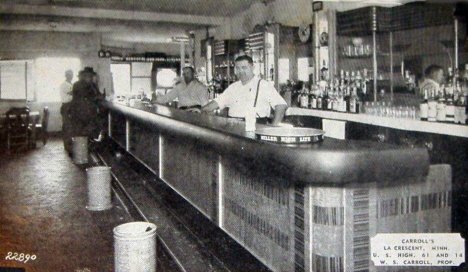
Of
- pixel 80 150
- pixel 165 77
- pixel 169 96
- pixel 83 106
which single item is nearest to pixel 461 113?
pixel 169 96

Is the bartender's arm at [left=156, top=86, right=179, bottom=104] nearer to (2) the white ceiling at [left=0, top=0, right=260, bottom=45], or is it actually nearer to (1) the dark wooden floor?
(1) the dark wooden floor

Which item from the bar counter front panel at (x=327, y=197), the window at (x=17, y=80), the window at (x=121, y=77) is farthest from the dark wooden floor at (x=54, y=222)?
the window at (x=121, y=77)

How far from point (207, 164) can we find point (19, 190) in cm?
239

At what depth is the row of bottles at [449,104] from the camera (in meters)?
2.92

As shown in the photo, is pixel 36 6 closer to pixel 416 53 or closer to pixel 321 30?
pixel 321 30

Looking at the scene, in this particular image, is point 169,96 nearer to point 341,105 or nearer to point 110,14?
point 341,105

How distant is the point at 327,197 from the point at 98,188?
91.5 inches

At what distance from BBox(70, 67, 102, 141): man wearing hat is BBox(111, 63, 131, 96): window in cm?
836

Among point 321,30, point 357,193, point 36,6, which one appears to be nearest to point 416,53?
point 321,30

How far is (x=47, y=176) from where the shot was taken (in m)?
5.02

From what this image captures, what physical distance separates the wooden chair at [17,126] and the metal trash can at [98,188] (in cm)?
446

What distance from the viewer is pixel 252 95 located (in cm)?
362

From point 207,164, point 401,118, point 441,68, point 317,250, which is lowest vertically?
point 317,250

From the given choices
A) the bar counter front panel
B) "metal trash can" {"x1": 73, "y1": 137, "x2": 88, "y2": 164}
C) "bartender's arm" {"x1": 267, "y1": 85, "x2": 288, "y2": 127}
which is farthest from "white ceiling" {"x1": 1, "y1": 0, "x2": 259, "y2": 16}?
the bar counter front panel
